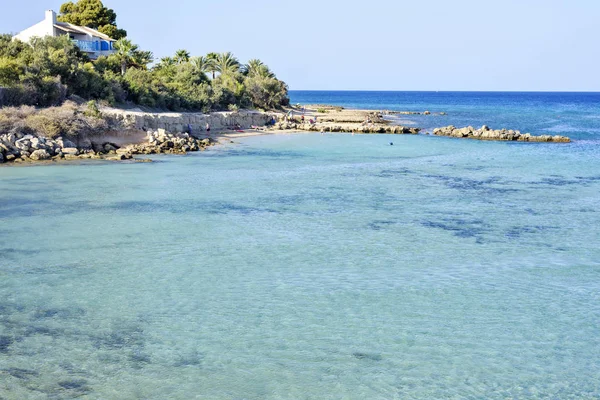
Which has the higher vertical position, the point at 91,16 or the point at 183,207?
the point at 91,16

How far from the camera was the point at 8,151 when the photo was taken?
34.2m

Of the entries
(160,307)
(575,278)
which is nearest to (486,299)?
(575,278)

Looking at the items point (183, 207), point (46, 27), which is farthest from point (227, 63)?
point (183, 207)

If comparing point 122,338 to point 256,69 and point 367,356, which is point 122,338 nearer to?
point 367,356

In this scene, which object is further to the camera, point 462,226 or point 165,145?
point 165,145

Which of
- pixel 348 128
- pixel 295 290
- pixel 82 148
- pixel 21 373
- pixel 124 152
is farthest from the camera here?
pixel 348 128

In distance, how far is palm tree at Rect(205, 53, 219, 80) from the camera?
251 feet

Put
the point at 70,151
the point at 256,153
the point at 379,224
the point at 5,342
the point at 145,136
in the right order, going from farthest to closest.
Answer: the point at 145,136
the point at 256,153
the point at 70,151
the point at 379,224
the point at 5,342

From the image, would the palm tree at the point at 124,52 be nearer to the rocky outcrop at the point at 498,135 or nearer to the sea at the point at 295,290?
the rocky outcrop at the point at 498,135

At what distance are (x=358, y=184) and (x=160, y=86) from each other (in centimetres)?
3123

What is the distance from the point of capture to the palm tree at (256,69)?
89.6 metres

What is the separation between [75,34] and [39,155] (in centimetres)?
2993

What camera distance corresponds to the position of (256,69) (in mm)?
90625

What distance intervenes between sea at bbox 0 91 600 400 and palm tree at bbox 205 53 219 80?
49.4m
